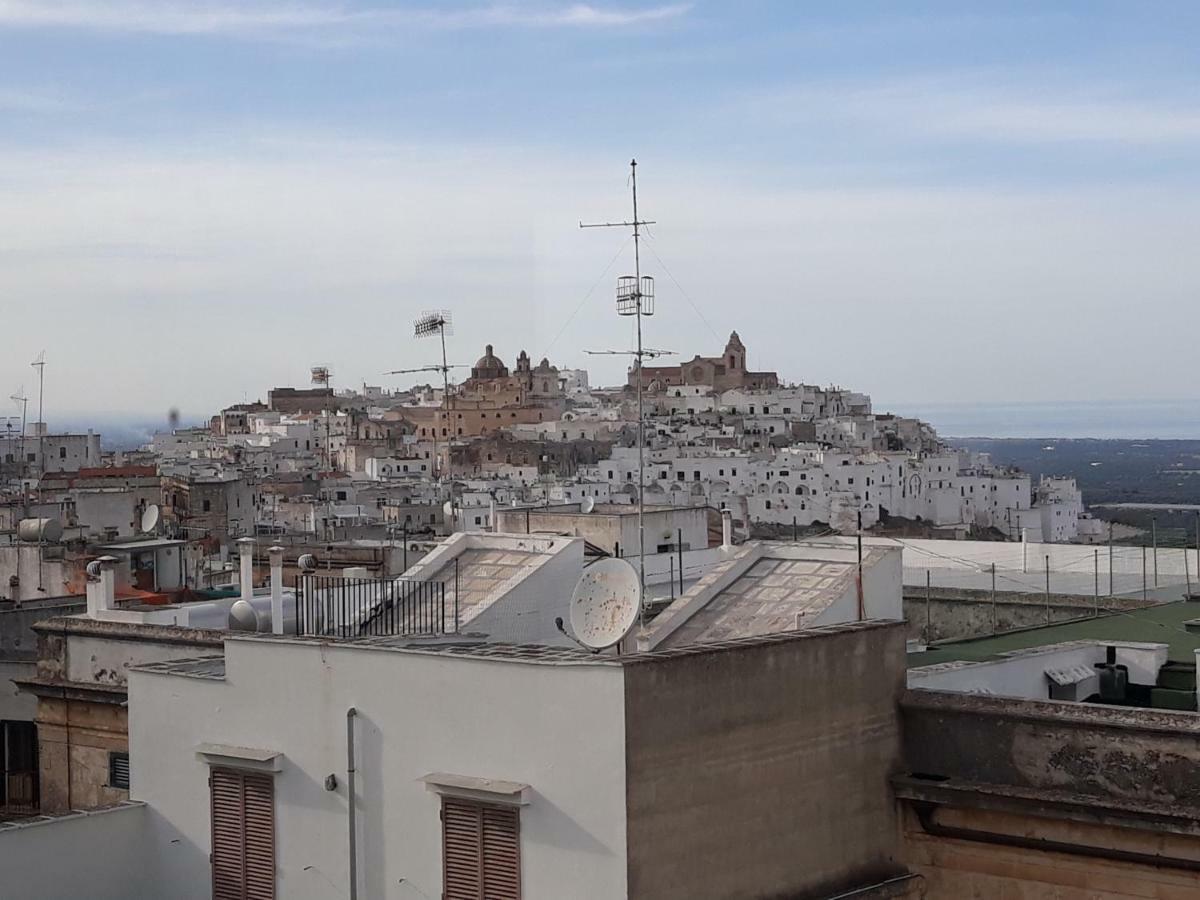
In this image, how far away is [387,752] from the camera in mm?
8961

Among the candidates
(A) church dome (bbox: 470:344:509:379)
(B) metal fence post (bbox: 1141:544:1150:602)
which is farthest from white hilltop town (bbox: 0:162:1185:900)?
(A) church dome (bbox: 470:344:509:379)

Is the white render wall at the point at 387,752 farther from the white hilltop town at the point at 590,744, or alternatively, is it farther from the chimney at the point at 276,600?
the chimney at the point at 276,600

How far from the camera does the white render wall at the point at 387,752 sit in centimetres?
820

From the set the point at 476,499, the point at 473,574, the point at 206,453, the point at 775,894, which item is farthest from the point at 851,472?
the point at 775,894

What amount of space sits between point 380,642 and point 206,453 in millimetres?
95048

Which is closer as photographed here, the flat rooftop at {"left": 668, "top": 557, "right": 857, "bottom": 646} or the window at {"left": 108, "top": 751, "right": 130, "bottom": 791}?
the window at {"left": 108, "top": 751, "right": 130, "bottom": 791}

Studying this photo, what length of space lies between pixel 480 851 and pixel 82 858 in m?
2.61

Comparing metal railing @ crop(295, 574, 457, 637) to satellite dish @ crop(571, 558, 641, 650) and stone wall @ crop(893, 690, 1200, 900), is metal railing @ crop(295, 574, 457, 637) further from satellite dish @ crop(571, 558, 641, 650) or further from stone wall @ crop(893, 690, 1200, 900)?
stone wall @ crop(893, 690, 1200, 900)

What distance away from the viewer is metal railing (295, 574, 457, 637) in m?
12.6

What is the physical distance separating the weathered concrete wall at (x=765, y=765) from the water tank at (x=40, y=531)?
1555 centimetres

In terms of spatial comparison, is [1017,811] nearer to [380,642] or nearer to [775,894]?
[775,894]

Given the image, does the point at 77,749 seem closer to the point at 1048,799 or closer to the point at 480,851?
the point at 480,851

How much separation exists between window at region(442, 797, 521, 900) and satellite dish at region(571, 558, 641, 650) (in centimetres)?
121

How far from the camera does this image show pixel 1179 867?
8.38 m
